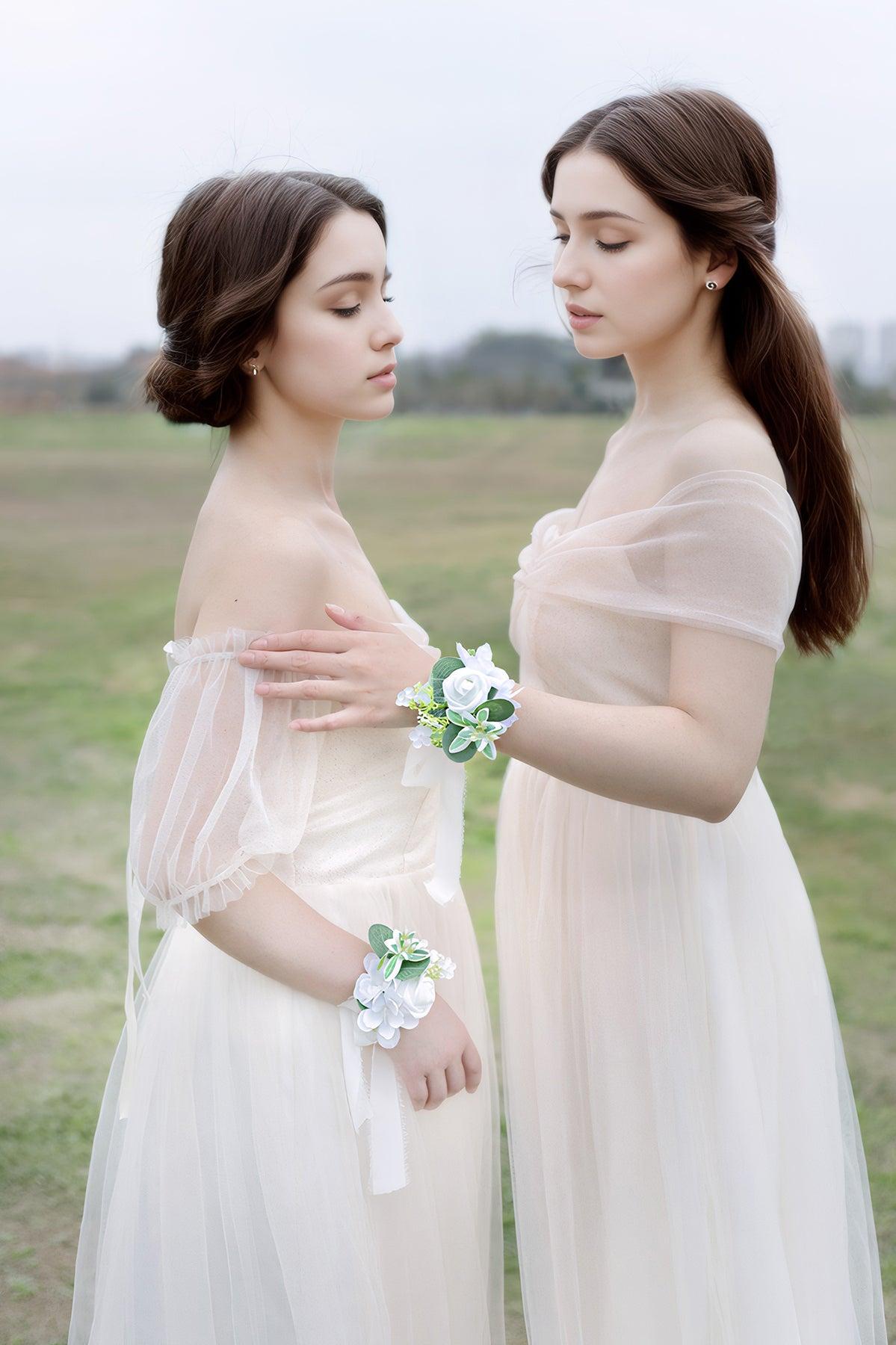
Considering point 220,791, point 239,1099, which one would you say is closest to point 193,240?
point 220,791

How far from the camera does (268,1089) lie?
1553 millimetres

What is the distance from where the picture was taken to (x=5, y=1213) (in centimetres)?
293

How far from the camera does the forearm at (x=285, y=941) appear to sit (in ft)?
4.92

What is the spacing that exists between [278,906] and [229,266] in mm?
749

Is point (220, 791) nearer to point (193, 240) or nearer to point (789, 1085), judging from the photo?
point (193, 240)

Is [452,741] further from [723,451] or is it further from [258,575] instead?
[723,451]

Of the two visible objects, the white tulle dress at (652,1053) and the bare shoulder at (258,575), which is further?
the white tulle dress at (652,1053)

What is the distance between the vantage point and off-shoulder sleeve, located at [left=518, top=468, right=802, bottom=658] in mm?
1523

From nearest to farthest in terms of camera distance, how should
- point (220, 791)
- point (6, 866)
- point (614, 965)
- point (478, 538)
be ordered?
point (220, 791) < point (614, 965) < point (6, 866) < point (478, 538)

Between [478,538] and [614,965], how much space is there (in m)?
8.77

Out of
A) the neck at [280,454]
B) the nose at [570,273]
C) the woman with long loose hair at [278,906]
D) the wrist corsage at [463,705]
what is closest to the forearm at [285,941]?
the woman with long loose hair at [278,906]

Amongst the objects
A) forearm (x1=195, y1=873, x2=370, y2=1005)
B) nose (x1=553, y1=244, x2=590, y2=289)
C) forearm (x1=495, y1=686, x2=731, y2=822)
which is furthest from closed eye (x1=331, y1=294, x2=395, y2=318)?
forearm (x1=195, y1=873, x2=370, y2=1005)

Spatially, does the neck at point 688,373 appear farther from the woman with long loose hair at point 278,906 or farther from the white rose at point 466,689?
the white rose at point 466,689

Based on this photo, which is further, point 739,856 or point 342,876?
point 739,856
